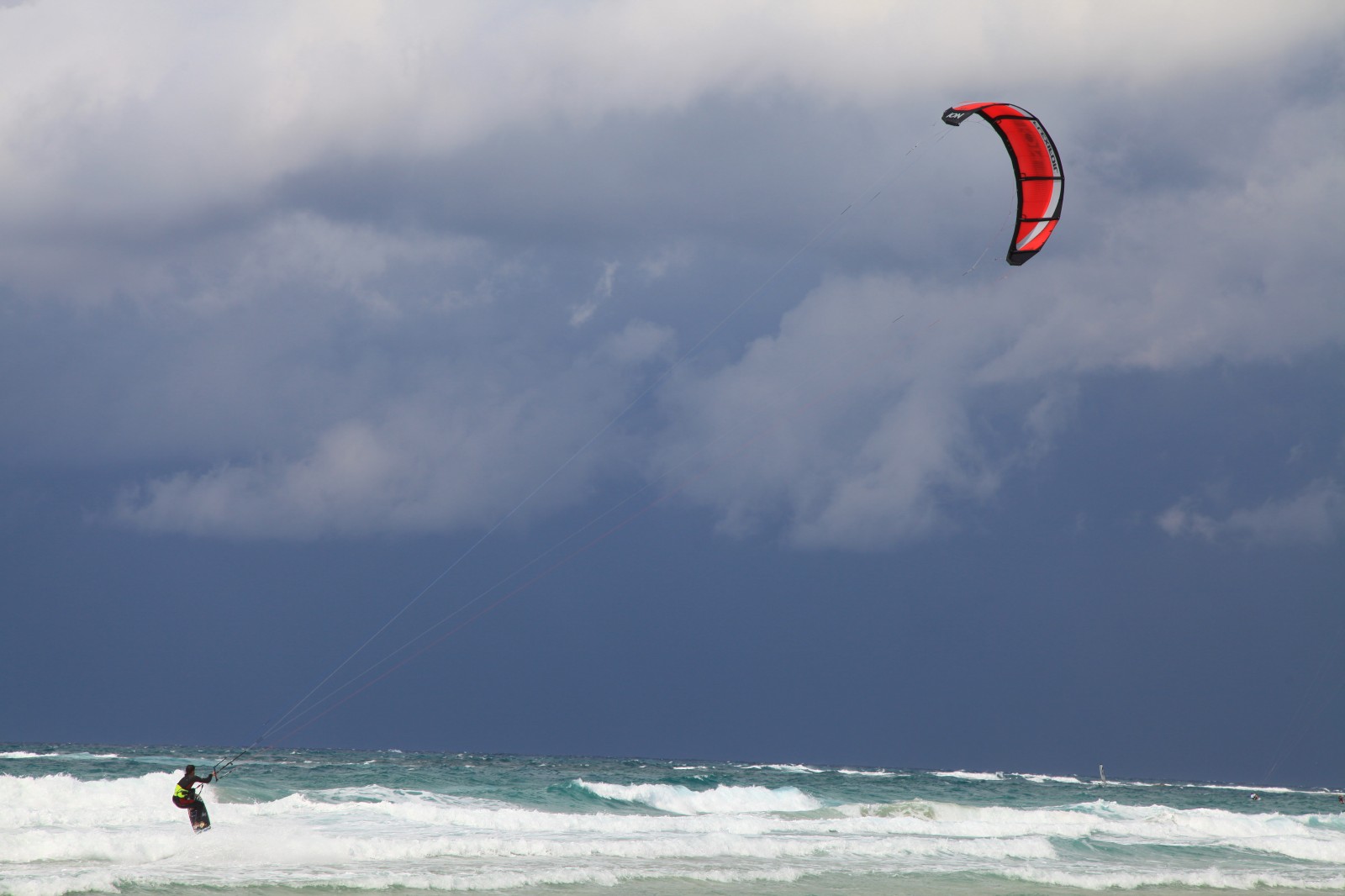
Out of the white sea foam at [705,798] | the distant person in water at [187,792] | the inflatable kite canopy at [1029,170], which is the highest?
the inflatable kite canopy at [1029,170]

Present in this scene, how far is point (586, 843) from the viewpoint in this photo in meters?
15.4

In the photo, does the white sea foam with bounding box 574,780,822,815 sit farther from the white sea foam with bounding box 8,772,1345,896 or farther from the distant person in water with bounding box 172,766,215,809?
the distant person in water with bounding box 172,766,215,809

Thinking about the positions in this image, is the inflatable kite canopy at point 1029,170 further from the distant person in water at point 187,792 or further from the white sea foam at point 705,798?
the white sea foam at point 705,798

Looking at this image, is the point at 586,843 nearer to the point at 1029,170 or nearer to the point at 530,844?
the point at 530,844

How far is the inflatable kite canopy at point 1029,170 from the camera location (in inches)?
530

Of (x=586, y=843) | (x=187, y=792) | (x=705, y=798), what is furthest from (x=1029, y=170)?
(x=705, y=798)

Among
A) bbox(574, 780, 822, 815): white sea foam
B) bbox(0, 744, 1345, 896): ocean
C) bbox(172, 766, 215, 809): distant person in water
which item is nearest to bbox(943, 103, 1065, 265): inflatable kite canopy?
bbox(0, 744, 1345, 896): ocean

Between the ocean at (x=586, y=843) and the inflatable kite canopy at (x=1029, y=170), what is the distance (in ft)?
24.3

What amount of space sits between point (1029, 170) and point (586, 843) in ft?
33.0

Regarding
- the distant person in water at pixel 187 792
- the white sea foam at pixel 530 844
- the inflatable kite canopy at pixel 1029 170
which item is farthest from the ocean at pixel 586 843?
the inflatable kite canopy at pixel 1029 170

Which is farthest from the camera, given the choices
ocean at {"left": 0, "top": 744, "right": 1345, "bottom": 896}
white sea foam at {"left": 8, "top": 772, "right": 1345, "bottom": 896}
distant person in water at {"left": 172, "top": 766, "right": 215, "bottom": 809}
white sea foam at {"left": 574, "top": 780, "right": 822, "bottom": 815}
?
white sea foam at {"left": 574, "top": 780, "right": 822, "bottom": 815}

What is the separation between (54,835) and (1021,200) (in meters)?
13.1

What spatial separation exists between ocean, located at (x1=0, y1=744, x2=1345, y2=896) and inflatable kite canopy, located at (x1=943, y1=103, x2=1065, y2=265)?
7.42m

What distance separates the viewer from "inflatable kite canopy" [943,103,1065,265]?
13.5 m
